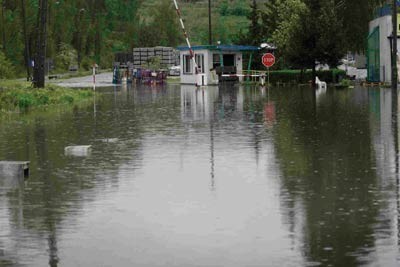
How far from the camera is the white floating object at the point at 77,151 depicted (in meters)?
19.4

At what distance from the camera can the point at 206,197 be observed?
13.4 metres

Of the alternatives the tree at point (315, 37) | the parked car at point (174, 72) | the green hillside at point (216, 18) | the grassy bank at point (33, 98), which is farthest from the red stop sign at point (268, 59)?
the green hillside at point (216, 18)

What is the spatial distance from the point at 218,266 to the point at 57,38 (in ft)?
415

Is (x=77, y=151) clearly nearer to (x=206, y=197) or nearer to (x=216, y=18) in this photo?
(x=206, y=197)

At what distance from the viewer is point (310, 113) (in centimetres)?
3152

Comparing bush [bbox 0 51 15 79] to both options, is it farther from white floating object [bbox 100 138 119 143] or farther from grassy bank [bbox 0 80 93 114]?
white floating object [bbox 100 138 119 143]

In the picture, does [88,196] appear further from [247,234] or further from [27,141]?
[27,141]

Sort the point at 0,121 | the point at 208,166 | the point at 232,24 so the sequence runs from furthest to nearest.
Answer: the point at 232,24 < the point at 0,121 < the point at 208,166

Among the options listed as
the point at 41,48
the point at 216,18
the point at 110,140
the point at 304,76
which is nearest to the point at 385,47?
the point at 304,76

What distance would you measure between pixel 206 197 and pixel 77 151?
6.65 metres

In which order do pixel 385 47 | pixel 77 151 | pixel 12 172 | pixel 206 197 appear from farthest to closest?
pixel 385 47 < pixel 77 151 < pixel 12 172 < pixel 206 197

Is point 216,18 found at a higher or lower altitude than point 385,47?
higher

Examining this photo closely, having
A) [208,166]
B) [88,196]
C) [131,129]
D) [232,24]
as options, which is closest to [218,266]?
[88,196]

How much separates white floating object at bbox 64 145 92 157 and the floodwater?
0.41 ft
